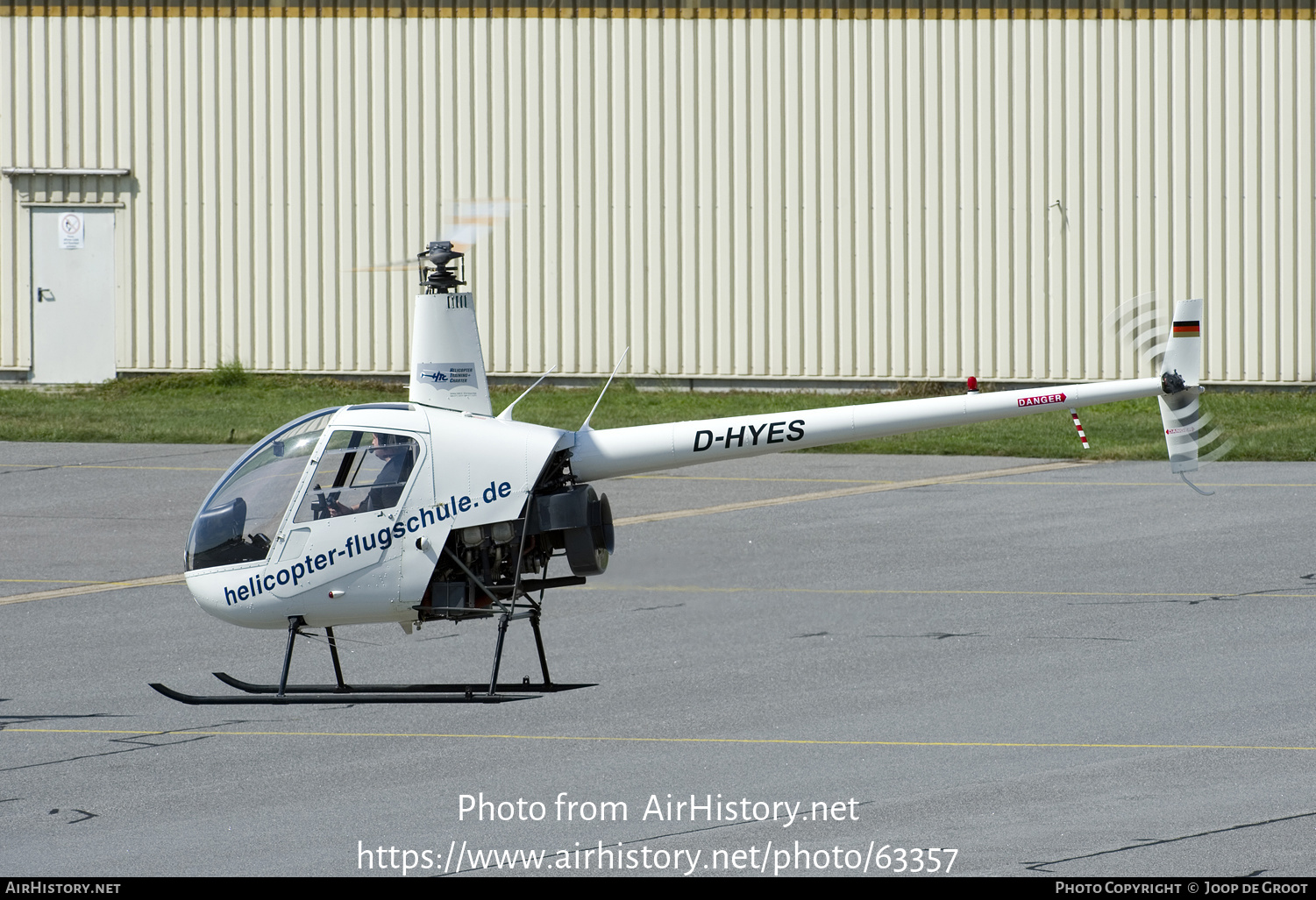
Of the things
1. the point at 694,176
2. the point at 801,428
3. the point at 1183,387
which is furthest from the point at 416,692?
the point at 694,176

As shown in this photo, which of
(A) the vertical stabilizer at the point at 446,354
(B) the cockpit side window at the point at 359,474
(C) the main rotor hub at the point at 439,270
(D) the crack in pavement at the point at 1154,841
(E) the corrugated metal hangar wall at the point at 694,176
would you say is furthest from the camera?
(E) the corrugated metal hangar wall at the point at 694,176

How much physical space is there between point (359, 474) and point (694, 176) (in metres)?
23.2

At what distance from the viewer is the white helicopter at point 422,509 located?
12.6m

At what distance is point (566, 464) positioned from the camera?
12.8 metres

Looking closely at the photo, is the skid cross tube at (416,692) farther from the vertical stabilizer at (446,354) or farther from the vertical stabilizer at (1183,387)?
the vertical stabilizer at (1183,387)

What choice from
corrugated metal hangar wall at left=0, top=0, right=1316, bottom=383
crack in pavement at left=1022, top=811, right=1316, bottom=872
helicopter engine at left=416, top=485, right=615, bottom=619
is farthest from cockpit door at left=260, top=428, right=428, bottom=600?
corrugated metal hangar wall at left=0, top=0, right=1316, bottom=383

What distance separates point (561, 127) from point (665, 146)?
7.05ft

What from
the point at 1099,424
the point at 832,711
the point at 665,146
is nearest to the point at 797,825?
the point at 832,711

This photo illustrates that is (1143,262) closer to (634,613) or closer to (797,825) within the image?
(634,613)

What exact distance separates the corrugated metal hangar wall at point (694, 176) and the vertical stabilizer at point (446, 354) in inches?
862

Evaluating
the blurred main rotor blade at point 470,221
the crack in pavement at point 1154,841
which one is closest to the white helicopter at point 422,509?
the blurred main rotor blade at point 470,221

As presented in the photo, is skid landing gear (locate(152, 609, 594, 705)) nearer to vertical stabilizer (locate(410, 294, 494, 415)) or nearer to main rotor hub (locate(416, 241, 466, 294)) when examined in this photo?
vertical stabilizer (locate(410, 294, 494, 415))

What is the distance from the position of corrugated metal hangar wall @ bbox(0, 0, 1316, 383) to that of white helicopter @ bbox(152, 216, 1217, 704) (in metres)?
21.9

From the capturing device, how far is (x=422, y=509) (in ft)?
41.3
